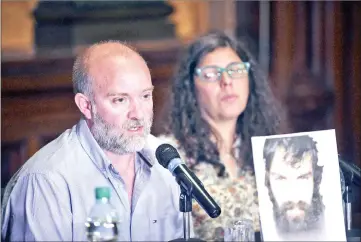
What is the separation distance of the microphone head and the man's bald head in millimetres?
322

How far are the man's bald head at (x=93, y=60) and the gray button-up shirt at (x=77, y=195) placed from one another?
0.40 feet

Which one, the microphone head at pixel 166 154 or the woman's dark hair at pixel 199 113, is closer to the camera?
the microphone head at pixel 166 154

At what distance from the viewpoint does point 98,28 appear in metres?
2.82

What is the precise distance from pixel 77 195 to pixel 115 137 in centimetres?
23

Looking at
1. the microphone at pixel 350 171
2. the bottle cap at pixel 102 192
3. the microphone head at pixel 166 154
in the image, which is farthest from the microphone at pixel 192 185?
the microphone at pixel 350 171

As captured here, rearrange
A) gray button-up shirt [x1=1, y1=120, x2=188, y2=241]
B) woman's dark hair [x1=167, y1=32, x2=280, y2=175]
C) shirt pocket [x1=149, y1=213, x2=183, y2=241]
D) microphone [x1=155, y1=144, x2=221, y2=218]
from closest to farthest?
microphone [x1=155, y1=144, x2=221, y2=218]
gray button-up shirt [x1=1, y1=120, x2=188, y2=241]
shirt pocket [x1=149, y1=213, x2=183, y2=241]
woman's dark hair [x1=167, y1=32, x2=280, y2=175]

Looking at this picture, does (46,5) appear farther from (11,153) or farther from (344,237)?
(344,237)

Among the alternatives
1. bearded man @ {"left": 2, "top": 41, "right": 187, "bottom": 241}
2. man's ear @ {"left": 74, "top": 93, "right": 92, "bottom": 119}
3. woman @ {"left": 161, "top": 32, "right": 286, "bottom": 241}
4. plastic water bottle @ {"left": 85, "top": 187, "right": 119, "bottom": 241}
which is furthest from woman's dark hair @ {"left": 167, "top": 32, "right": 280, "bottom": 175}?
plastic water bottle @ {"left": 85, "top": 187, "right": 119, "bottom": 241}

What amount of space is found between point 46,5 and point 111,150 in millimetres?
528

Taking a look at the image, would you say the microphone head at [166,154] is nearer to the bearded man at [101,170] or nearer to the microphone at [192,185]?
the microphone at [192,185]

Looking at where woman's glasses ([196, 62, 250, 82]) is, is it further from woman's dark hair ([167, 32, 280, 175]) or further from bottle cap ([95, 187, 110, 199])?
bottle cap ([95, 187, 110, 199])

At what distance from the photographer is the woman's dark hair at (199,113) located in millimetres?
2941

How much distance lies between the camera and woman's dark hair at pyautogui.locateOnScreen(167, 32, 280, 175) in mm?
2941

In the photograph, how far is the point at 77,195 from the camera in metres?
2.68
